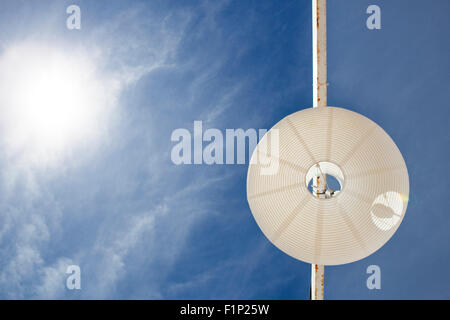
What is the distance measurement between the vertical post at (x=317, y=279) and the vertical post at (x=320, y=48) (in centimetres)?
159

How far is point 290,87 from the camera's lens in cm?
523

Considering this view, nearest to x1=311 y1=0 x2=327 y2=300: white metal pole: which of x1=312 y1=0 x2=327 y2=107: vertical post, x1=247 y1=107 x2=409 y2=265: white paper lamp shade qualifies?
x1=312 y1=0 x2=327 y2=107: vertical post

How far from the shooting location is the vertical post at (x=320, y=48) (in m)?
3.44

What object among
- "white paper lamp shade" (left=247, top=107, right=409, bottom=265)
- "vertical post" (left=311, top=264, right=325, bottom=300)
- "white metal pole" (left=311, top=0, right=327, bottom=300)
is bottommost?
"vertical post" (left=311, top=264, right=325, bottom=300)

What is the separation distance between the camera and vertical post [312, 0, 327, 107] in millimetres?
3436

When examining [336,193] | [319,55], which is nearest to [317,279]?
[336,193]

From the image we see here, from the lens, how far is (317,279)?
3568 mm

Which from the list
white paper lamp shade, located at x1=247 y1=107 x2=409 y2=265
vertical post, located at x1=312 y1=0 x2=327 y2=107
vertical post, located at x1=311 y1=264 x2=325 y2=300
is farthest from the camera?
vertical post, located at x1=311 y1=264 x2=325 y2=300

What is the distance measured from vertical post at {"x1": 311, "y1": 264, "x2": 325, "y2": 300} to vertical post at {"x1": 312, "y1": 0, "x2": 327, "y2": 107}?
1.59m

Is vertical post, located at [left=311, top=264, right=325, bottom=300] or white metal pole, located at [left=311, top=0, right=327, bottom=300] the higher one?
white metal pole, located at [left=311, top=0, right=327, bottom=300]

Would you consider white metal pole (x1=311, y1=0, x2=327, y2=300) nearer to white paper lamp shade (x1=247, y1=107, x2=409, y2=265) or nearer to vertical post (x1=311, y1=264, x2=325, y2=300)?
vertical post (x1=311, y1=264, x2=325, y2=300)

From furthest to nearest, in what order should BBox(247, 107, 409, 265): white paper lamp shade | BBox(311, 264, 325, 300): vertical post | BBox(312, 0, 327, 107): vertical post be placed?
BBox(311, 264, 325, 300): vertical post → BBox(312, 0, 327, 107): vertical post → BBox(247, 107, 409, 265): white paper lamp shade

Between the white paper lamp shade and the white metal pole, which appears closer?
the white paper lamp shade

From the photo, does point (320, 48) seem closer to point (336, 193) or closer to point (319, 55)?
point (319, 55)
